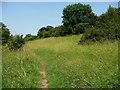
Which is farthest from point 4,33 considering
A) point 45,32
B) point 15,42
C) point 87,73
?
point 45,32

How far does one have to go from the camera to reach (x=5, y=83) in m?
9.59

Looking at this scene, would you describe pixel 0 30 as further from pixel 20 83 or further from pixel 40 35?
pixel 40 35

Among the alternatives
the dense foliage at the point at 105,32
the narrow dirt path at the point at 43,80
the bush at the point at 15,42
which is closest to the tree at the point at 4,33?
the bush at the point at 15,42

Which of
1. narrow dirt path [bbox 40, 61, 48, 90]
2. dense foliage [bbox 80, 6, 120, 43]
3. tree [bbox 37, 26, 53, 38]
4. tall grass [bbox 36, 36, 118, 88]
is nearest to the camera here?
tall grass [bbox 36, 36, 118, 88]

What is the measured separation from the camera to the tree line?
19375 mm

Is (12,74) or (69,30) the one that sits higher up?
(69,30)

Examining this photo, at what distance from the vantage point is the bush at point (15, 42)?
1872 cm

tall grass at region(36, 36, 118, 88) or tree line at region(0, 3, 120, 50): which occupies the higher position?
tree line at region(0, 3, 120, 50)

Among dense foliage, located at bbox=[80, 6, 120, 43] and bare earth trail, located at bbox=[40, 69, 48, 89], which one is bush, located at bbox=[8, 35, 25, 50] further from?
bare earth trail, located at bbox=[40, 69, 48, 89]

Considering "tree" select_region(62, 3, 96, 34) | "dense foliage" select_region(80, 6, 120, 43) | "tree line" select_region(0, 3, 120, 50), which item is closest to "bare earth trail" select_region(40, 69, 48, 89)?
"tree line" select_region(0, 3, 120, 50)

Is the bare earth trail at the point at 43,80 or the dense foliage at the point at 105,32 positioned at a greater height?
the dense foliage at the point at 105,32

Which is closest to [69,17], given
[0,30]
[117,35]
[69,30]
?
[69,30]

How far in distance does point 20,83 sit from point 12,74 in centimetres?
116

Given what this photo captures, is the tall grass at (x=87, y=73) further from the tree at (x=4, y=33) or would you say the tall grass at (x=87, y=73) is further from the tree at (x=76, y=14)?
the tree at (x=76, y=14)
